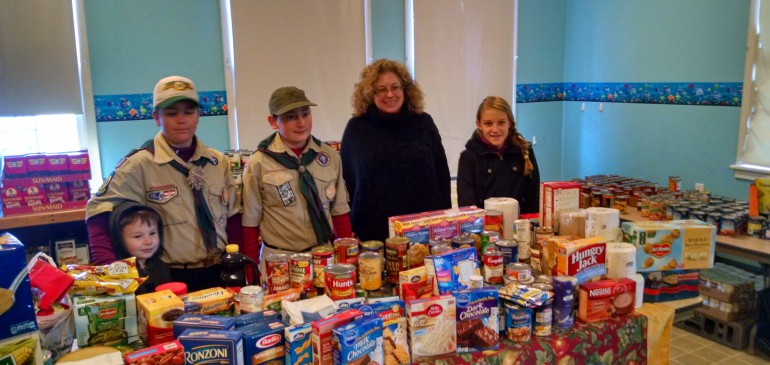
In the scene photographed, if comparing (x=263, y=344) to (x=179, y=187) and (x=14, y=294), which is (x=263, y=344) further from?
(x=179, y=187)

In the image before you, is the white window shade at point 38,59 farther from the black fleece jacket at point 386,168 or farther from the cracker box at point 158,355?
the cracker box at point 158,355

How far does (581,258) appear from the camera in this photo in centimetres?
202

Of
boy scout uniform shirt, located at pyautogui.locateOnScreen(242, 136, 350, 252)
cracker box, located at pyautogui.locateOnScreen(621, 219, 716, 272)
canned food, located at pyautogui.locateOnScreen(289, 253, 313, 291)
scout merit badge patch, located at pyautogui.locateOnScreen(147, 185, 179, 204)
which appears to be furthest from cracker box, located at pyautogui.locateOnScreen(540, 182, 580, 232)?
scout merit badge patch, located at pyautogui.locateOnScreen(147, 185, 179, 204)

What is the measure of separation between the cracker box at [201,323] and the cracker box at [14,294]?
14.1 inches

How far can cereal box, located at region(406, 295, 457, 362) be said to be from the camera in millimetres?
1709

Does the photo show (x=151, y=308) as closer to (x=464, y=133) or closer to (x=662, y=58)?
(x=464, y=133)

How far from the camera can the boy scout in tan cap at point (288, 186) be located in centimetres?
257

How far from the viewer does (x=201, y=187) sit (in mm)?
2381

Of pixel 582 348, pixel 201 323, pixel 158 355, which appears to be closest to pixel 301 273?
pixel 201 323

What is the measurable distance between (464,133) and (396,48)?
1.12 meters

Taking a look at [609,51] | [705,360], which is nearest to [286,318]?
[705,360]

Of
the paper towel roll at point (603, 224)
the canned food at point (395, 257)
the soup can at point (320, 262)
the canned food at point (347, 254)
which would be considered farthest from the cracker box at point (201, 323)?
the paper towel roll at point (603, 224)

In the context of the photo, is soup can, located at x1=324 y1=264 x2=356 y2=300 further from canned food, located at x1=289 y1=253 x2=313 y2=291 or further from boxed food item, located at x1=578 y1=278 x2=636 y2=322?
boxed food item, located at x1=578 y1=278 x2=636 y2=322

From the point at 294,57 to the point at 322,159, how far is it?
2543 millimetres
